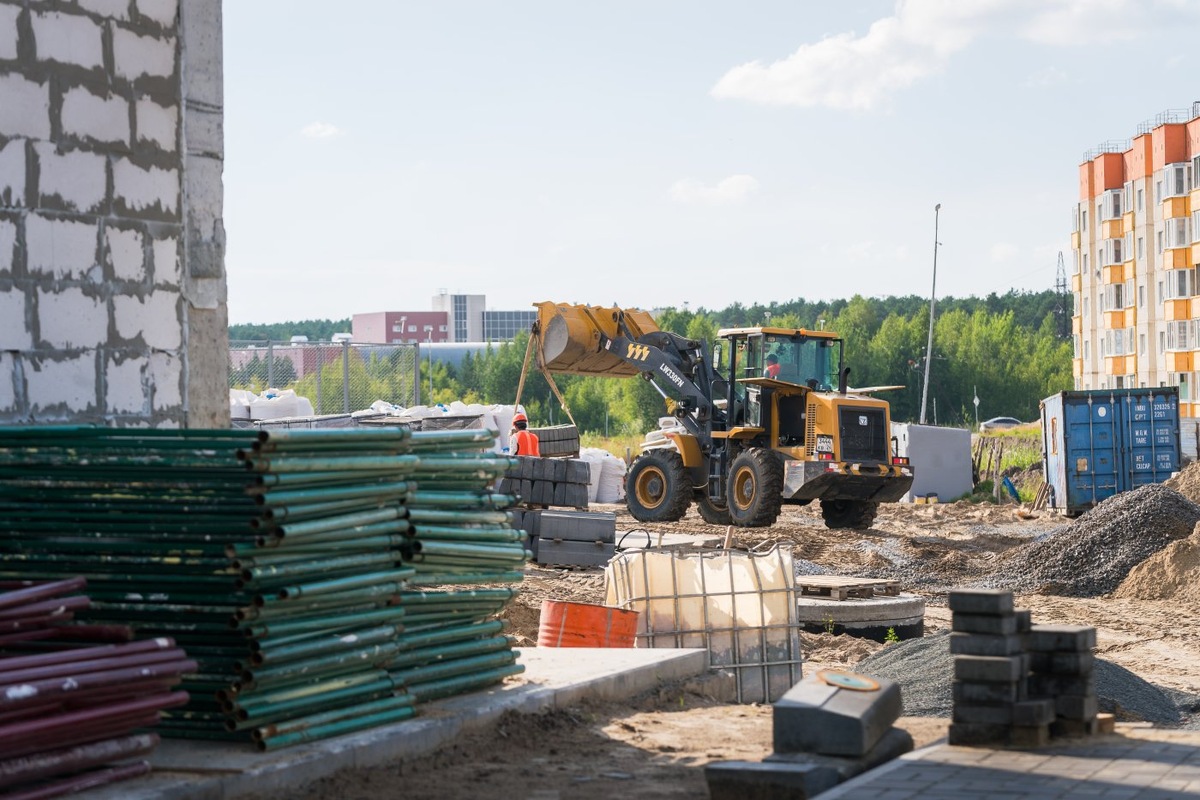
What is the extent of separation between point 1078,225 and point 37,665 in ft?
259

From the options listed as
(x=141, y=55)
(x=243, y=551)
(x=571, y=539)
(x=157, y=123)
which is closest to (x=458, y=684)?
(x=243, y=551)

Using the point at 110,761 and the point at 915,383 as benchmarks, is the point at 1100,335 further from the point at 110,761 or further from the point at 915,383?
the point at 110,761

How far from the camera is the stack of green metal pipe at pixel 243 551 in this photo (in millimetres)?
6348

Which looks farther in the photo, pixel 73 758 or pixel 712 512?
pixel 712 512

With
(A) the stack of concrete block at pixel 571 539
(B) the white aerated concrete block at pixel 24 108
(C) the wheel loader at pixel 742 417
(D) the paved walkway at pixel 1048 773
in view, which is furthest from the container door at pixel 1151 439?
(B) the white aerated concrete block at pixel 24 108

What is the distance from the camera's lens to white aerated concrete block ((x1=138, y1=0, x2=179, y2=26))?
28.7 feet

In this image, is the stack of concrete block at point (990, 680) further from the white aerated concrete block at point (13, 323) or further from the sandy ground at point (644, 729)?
the white aerated concrete block at point (13, 323)

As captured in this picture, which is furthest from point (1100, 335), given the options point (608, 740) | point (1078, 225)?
point (608, 740)

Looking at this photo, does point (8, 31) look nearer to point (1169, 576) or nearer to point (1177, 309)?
point (1169, 576)

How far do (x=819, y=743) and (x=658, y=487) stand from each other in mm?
19891

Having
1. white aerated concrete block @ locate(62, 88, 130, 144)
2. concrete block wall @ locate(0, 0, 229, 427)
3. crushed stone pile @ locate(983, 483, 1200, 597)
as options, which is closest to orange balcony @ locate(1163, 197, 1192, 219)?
crushed stone pile @ locate(983, 483, 1200, 597)

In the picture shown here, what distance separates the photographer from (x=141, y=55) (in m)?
8.73

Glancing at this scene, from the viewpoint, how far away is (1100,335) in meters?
77.2

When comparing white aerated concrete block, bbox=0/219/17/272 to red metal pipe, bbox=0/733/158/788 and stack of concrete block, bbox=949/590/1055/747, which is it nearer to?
red metal pipe, bbox=0/733/158/788
